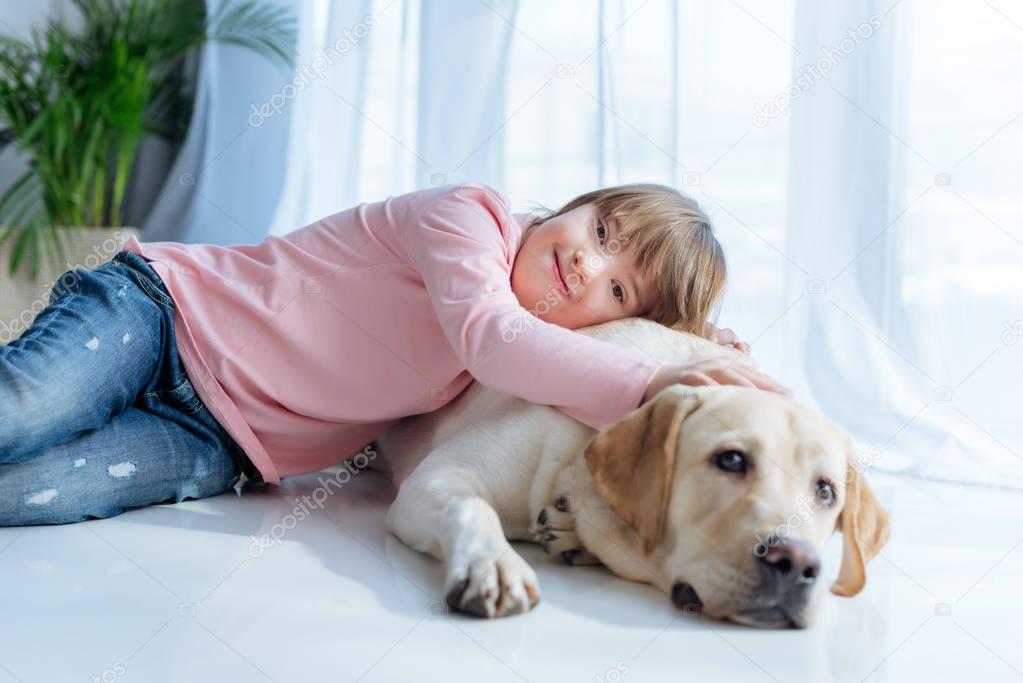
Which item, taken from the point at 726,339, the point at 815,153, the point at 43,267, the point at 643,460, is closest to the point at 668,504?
the point at 643,460

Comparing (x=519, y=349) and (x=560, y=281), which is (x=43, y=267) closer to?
(x=560, y=281)

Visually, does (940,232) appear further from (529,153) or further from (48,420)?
(48,420)

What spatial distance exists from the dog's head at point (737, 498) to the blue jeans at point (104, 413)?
2.85ft

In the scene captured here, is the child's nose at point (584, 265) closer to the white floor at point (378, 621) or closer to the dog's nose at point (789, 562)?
the white floor at point (378, 621)

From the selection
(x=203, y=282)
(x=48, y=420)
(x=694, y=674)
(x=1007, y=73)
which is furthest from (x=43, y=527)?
(x=1007, y=73)

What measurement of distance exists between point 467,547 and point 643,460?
0.28 m

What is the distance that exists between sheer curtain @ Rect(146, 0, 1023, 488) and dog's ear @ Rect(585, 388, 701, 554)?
127 cm

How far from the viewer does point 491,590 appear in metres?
1.19

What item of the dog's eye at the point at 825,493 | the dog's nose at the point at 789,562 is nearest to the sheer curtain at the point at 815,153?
the dog's eye at the point at 825,493

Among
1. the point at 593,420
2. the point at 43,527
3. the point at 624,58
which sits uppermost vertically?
the point at 624,58

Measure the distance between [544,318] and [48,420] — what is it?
2.93 feet

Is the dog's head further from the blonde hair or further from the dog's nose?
the blonde hair

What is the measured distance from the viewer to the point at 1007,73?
231 cm

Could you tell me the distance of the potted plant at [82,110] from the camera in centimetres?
391
